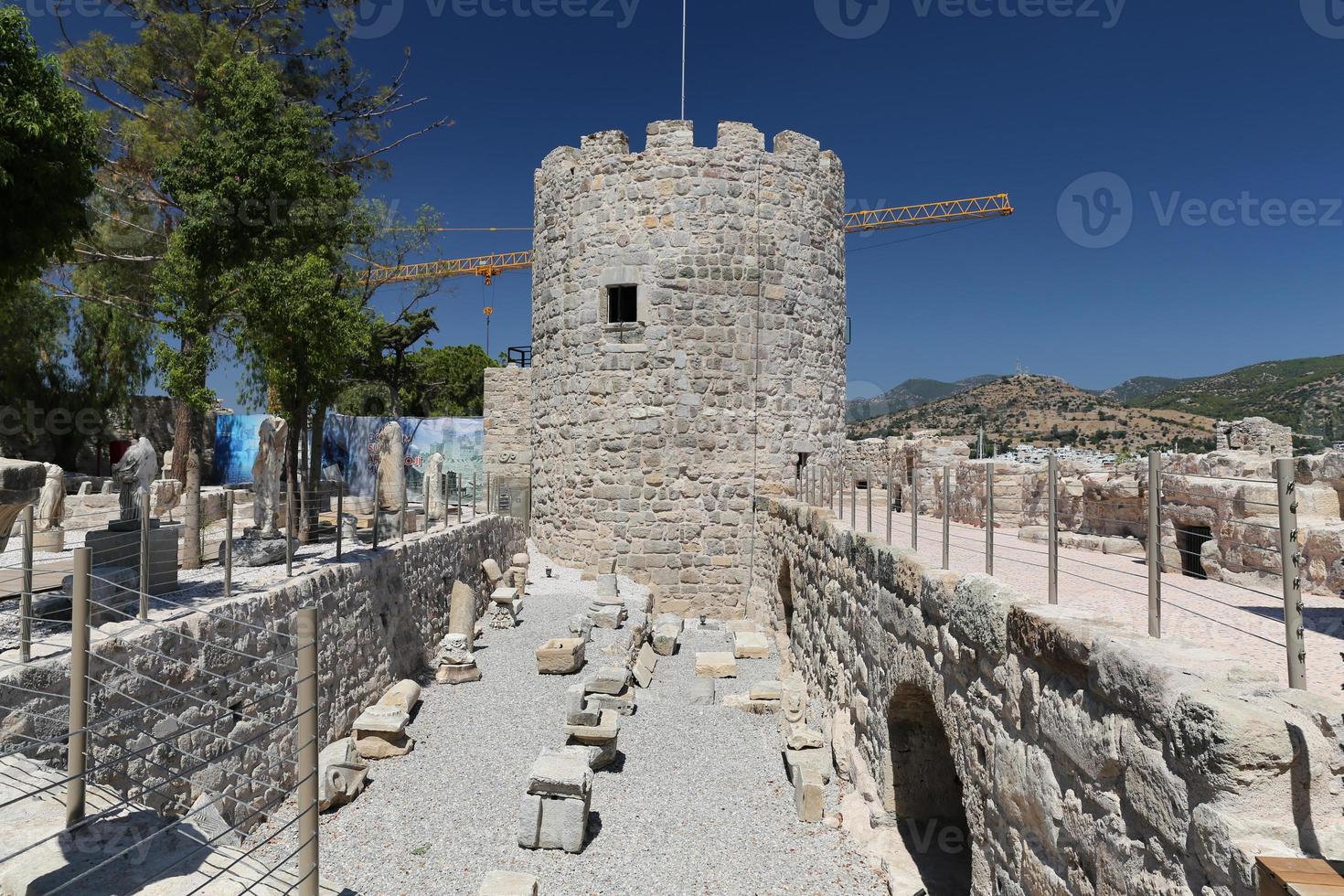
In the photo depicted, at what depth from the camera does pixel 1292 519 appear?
8.14ft

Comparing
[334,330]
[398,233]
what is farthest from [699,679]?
[398,233]

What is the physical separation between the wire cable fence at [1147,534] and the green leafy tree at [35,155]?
6927 millimetres

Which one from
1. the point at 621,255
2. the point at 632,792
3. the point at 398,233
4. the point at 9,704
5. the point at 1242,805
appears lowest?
the point at 632,792

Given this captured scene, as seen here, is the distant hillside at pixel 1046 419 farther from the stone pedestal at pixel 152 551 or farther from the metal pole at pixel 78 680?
the metal pole at pixel 78 680

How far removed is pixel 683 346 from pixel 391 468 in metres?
5.33

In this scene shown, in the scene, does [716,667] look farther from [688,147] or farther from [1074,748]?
[688,147]

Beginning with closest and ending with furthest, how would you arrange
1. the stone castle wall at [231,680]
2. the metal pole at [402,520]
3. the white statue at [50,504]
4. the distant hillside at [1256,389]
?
the stone castle wall at [231,680]
the metal pole at [402,520]
the white statue at [50,504]
the distant hillside at [1256,389]

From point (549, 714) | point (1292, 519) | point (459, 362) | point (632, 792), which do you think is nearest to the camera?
point (1292, 519)

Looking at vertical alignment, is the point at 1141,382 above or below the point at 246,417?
above

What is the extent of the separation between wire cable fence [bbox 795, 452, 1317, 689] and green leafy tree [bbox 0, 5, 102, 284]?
6.93 m

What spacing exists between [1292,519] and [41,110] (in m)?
7.85

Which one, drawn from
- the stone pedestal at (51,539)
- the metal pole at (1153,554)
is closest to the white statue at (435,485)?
the stone pedestal at (51,539)

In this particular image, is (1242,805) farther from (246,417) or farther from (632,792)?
(246,417)

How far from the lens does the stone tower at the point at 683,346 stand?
1266cm
